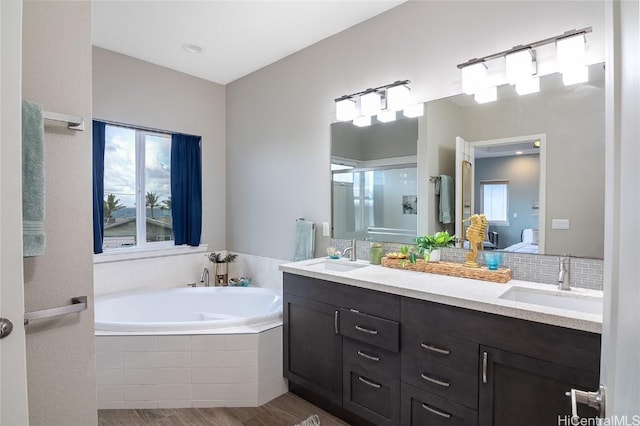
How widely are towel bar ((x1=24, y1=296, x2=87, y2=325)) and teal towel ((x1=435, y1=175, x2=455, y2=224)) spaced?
1.99 meters

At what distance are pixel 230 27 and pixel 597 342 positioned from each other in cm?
297

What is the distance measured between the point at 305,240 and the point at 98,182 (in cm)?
188

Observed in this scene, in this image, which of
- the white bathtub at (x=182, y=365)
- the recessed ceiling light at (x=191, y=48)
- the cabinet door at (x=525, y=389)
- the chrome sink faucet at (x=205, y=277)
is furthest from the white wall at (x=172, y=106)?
the cabinet door at (x=525, y=389)

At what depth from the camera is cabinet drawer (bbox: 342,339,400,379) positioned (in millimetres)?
1828

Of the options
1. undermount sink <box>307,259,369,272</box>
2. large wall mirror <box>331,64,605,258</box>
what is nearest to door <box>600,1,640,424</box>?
large wall mirror <box>331,64,605,258</box>

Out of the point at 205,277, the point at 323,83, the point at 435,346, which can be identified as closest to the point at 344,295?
the point at 435,346

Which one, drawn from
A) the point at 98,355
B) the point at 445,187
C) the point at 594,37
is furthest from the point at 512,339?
the point at 98,355

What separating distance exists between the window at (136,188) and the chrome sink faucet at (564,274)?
134 inches

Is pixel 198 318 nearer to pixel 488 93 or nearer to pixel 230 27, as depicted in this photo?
pixel 230 27

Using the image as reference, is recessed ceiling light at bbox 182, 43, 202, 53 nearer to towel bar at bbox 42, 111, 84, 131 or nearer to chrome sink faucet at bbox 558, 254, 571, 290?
towel bar at bbox 42, 111, 84, 131

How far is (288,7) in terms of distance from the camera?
2.45m

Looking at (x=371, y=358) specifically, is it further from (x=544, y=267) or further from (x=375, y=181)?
(x=375, y=181)

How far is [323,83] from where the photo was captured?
2953 millimetres

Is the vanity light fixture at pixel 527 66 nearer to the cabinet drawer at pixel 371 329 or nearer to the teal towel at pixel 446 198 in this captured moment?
the teal towel at pixel 446 198
